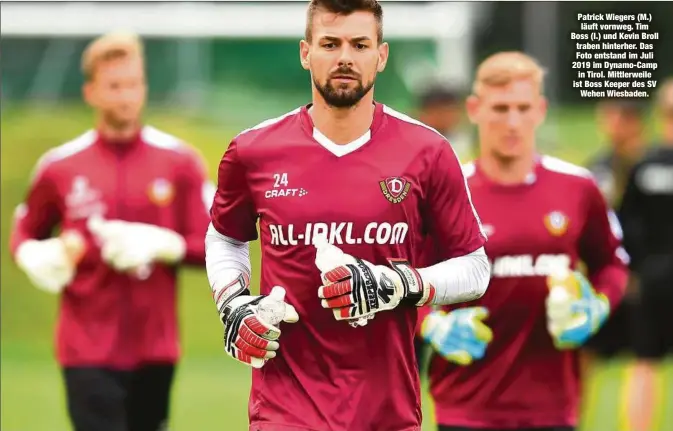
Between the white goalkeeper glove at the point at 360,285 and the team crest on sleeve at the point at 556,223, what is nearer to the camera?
the white goalkeeper glove at the point at 360,285

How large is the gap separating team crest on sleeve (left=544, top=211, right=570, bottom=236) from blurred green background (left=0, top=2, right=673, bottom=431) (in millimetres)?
4741

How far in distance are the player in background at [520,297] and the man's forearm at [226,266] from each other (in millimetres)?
1148

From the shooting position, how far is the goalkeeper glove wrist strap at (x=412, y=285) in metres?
3.75

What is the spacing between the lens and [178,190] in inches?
246

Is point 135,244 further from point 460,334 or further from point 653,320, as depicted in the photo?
point 653,320

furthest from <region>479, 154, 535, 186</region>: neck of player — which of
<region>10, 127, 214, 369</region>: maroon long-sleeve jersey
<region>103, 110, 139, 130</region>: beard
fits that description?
<region>103, 110, 139, 130</region>: beard

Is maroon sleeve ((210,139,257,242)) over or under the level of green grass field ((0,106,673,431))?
over

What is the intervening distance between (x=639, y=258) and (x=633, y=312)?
0.42m

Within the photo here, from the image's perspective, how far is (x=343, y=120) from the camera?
153 inches

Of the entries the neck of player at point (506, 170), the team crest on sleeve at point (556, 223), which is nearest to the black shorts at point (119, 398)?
the neck of player at point (506, 170)

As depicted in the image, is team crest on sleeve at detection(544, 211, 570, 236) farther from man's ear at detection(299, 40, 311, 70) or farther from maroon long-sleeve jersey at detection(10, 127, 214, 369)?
maroon long-sleeve jersey at detection(10, 127, 214, 369)

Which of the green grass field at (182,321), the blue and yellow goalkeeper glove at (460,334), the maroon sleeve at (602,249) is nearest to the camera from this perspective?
the blue and yellow goalkeeper glove at (460,334)

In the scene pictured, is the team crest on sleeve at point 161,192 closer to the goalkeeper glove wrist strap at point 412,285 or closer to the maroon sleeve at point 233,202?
the maroon sleeve at point 233,202

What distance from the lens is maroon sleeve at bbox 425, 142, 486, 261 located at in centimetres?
391
